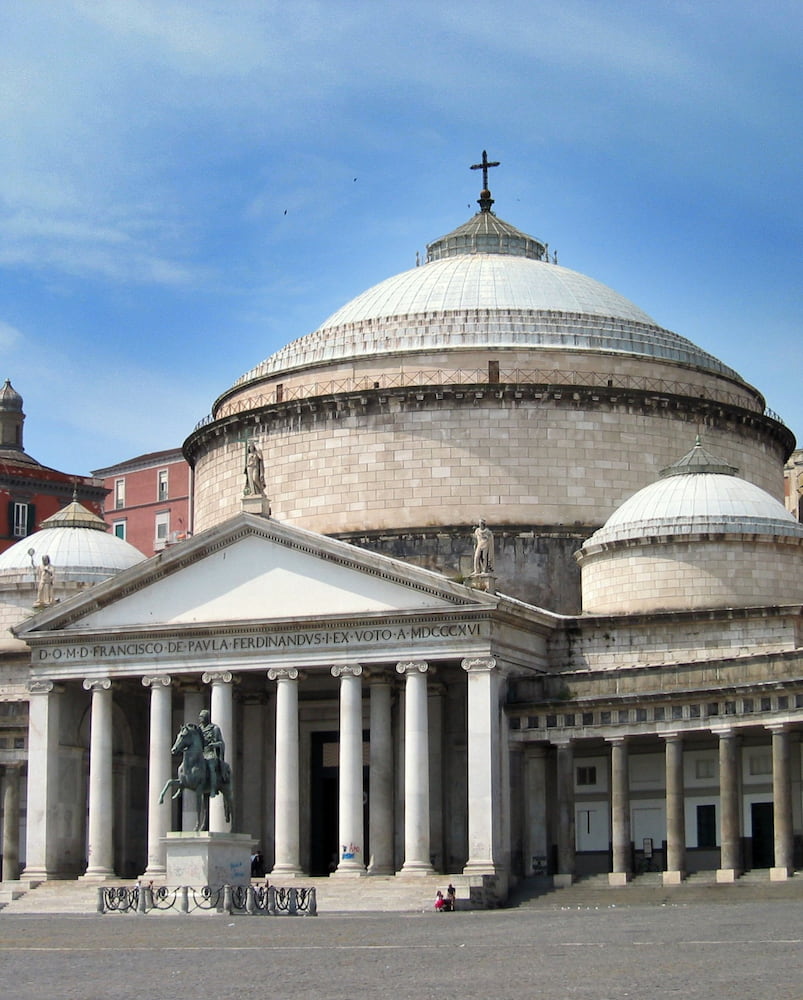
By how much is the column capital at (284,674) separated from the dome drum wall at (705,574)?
10867mm

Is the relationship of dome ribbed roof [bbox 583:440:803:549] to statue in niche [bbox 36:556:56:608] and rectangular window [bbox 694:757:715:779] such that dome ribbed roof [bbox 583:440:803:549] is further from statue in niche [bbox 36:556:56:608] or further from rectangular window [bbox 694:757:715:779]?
statue in niche [bbox 36:556:56:608]

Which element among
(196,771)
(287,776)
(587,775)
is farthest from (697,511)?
(196,771)

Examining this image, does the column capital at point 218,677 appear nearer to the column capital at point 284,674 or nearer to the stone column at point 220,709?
the stone column at point 220,709

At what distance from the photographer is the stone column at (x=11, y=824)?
7188 centimetres

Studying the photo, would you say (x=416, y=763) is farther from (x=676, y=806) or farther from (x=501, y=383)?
(x=501, y=383)

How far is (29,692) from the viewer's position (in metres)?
70.2

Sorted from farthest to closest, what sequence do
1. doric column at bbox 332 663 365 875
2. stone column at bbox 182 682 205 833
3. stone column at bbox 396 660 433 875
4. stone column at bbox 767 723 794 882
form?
stone column at bbox 182 682 205 833 → doric column at bbox 332 663 365 875 → stone column at bbox 396 660 433 875 → stone column at bbox 767 723 794 882

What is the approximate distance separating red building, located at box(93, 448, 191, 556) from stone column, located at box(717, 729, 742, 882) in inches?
2430

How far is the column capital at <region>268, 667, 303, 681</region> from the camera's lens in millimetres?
66062

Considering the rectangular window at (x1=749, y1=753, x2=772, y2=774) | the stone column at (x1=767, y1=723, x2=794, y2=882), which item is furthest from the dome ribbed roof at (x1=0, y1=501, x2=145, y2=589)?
the stone column at (x1=767, y1=723, x2=794, y2=882)

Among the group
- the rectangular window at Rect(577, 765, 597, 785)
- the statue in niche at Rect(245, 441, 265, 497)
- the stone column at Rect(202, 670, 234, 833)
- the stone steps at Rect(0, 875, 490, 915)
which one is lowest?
the stone steps at Rect(0, 875, 490, 915)

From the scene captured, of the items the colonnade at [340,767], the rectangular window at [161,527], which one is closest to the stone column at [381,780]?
the colonnade at [340,767]

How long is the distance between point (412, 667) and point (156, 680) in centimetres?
966

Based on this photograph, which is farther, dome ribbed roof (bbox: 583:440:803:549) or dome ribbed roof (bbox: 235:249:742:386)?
dome ribbed roof (bbox: 235:249:742:386)
